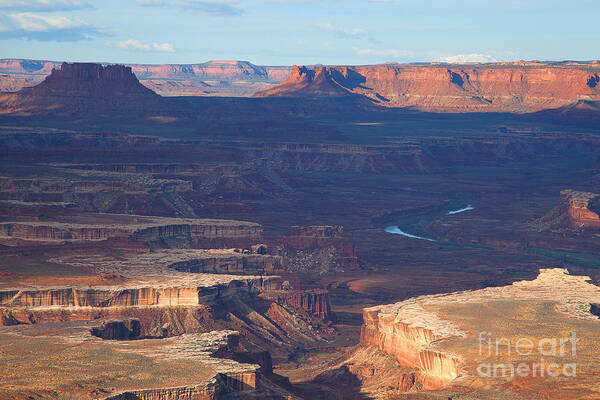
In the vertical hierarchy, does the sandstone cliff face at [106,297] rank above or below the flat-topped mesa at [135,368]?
below

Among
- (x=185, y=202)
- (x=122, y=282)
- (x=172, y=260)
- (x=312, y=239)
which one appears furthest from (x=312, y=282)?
(x=185, y=202)

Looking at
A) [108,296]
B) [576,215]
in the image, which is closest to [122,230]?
[108,296]

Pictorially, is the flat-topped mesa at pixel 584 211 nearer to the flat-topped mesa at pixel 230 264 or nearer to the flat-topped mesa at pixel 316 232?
the flat-topped mesa at pixel 316 232

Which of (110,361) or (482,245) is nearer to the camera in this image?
(110,361)

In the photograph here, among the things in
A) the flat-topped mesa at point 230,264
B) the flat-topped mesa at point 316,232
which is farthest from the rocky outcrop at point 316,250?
the flat-topped mesa at point 230,264

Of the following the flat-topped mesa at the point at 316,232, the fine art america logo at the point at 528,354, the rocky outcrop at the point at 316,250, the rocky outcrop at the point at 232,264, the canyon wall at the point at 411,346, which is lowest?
the rocky outcrop at the point at 316,250

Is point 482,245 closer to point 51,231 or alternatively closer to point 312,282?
point 312,282
